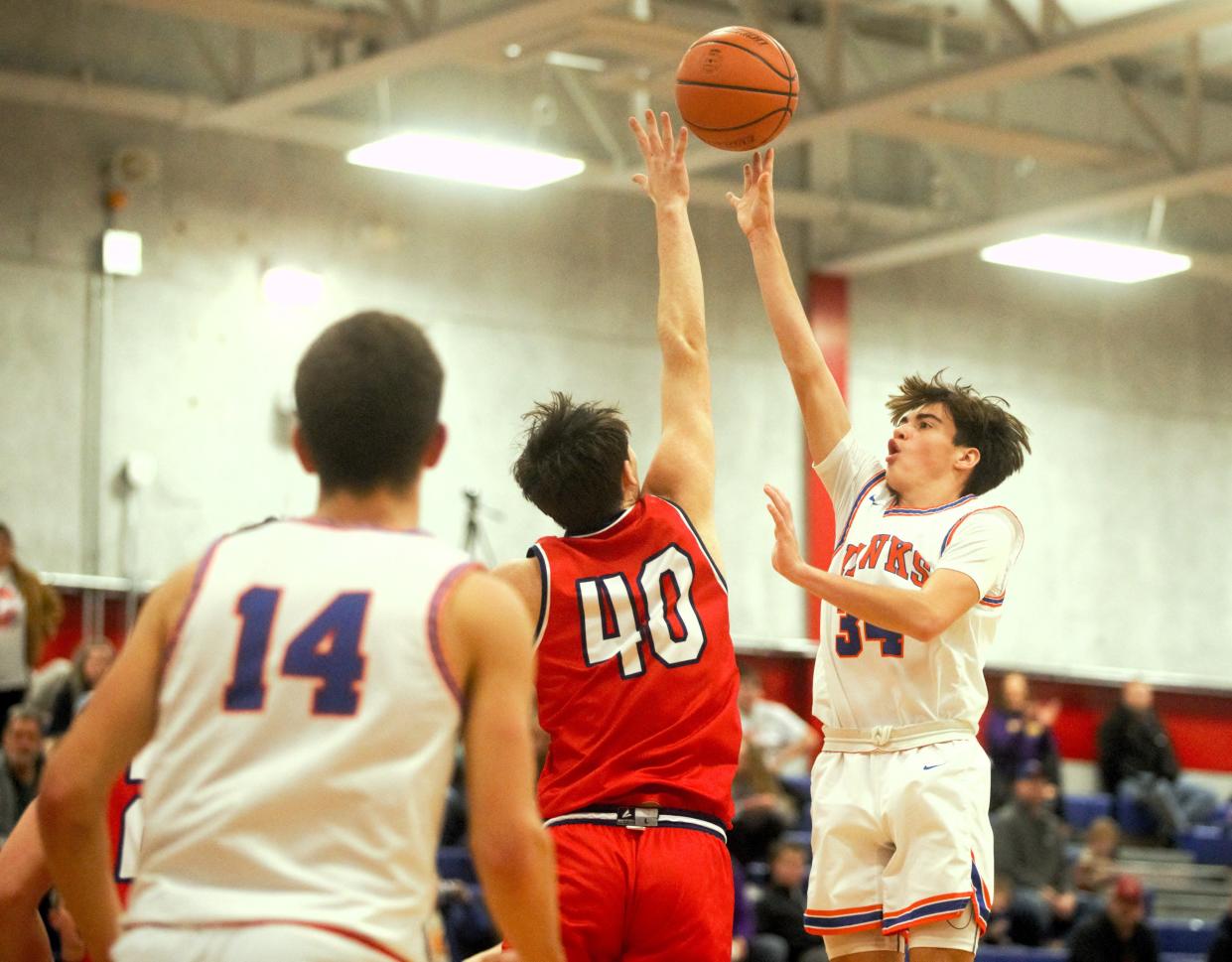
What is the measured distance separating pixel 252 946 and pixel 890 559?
3.03 meters

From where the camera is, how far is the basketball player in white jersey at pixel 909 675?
16.9ft

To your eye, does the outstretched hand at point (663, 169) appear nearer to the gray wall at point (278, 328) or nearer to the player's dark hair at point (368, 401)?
the player's dark hair at point (368, 401)

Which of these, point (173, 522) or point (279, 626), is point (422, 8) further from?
point (279, 626)

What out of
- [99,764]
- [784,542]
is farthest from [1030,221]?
[99,764]

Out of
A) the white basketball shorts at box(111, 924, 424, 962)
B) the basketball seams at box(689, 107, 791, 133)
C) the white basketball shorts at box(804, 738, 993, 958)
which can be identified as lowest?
the white basketball shorts at box(804, 738, 993, 958)

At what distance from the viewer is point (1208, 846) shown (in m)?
16.8

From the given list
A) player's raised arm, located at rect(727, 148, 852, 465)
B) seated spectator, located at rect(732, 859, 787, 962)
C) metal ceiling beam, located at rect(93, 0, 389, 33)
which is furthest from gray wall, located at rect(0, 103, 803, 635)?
player's raised arm, located at rect(727, 148, 852, 465)

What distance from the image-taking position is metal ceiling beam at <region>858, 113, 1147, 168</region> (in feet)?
48.7

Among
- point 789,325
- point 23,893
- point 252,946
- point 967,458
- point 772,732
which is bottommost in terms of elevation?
point 772,732

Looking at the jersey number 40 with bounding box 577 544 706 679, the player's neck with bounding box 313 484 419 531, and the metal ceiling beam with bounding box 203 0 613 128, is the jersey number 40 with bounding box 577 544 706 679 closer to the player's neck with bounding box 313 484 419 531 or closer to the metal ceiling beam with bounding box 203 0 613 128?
the player's neck with bounding box 313 484 419 531

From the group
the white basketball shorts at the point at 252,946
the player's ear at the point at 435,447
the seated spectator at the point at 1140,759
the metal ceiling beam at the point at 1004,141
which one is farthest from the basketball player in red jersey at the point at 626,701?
the seated spectator at the point at 1140,759

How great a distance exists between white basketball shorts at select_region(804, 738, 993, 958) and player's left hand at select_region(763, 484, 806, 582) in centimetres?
75

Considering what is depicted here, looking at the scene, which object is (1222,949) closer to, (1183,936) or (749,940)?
(1183,936)

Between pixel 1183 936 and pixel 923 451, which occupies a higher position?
pixel 923 451
